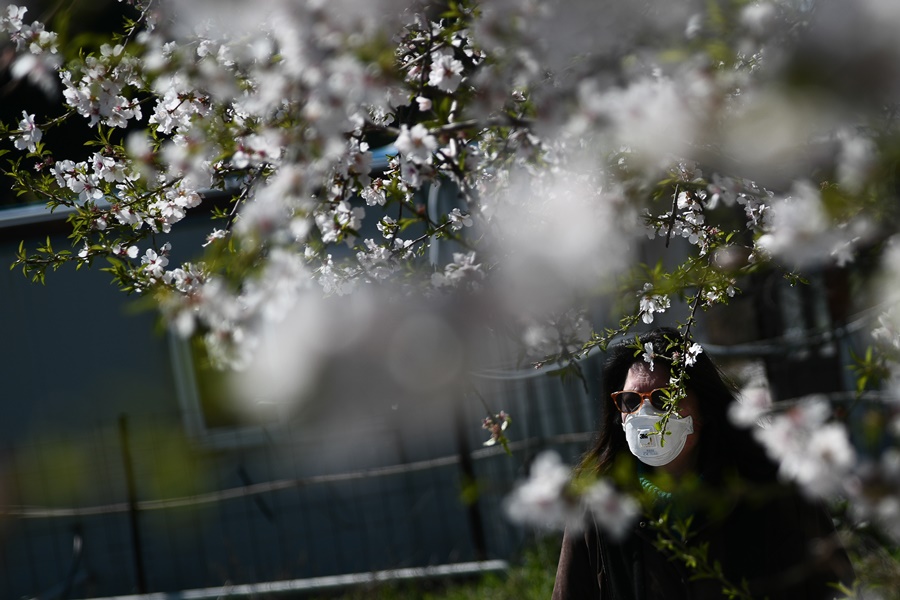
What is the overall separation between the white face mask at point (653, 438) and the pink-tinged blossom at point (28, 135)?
5.55 feet

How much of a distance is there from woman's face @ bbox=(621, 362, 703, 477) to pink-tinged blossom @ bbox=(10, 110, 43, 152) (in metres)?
1.65

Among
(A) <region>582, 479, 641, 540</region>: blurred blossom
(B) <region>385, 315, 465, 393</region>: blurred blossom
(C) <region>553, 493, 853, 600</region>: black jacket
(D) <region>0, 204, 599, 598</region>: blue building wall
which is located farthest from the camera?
(D) <region>0, 204, 599, 598</region>: blue building wall

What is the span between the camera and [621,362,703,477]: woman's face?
259cm

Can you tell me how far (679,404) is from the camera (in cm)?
256

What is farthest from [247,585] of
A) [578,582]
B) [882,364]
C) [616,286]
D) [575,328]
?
[882,364]

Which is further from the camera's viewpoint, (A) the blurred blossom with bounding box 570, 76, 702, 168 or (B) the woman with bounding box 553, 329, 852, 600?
(B) the woman with bounding box 553, 329, 852, 600

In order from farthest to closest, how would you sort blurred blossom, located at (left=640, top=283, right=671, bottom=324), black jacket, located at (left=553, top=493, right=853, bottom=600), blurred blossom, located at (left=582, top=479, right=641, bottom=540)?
black jacket, located at (left=553, top=493, right=853, bottom=600), blurred blossom, located at (left=640, top=283, right=671, bottom=324), blurred blossom, located at (left=582, top=479, right=641, bottom=540)

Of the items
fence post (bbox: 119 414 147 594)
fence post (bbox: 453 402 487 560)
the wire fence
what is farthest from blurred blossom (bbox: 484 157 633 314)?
fence post (bbox: 119 414 147 594)

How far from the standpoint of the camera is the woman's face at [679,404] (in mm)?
2586

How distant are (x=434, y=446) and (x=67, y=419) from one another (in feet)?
8.59

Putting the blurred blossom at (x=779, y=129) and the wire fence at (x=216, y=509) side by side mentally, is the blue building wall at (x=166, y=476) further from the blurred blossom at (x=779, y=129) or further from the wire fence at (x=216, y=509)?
the blurred blossom at (x=779, y=129)

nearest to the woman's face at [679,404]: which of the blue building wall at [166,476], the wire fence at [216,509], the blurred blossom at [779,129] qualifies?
the blurred blossom at [779,129]

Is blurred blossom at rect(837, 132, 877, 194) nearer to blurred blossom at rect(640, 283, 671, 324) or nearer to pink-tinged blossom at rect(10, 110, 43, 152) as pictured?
blurred blossom at rect(640, 283, 671, 324)

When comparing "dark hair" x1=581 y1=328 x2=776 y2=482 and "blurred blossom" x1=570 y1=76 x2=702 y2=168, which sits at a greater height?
"blurred blossom" x1=570 y1=76 x2=702 y2=168
